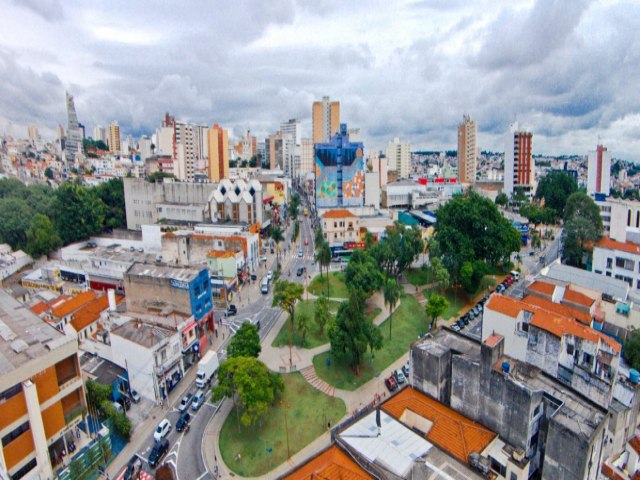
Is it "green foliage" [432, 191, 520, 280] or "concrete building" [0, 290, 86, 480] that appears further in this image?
"green foliage" [432, 191, 520, 280]

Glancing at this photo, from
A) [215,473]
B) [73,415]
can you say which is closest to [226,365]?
[215,473]

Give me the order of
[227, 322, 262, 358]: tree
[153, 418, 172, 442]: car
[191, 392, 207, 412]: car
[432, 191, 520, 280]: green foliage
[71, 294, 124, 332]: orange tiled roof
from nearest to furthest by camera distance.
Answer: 1. [153, 418, 172, 442]: car
2. [191, 392, 207, 412]: car
3. [227, 322, 262, 358]: tree
4. [71, 294, 124, 332]: orange tiled roof
5. [432, 191, 520, 280]: green foliage

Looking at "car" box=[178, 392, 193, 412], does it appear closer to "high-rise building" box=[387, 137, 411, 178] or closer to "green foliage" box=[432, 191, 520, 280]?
"green foliage" box=[432, 191, 520, 280]

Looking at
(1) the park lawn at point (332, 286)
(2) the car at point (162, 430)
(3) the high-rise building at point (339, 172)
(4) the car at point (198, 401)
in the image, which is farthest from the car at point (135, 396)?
(3) the high-rise building at point (339, 172)

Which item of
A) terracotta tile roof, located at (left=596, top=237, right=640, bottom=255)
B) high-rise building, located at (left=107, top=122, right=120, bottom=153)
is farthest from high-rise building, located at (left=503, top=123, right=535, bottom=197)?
high-rise building, located at (left=107, top=122, right=120, bottom=153)

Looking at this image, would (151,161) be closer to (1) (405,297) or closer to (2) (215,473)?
(1) (405,297)

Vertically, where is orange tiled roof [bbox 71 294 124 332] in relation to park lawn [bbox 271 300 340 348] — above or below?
above

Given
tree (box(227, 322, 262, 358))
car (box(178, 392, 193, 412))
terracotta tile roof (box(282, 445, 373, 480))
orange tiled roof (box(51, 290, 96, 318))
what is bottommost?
car (box(178, 392, 193, 412))

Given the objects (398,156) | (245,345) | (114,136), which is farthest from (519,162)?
(114,136)
